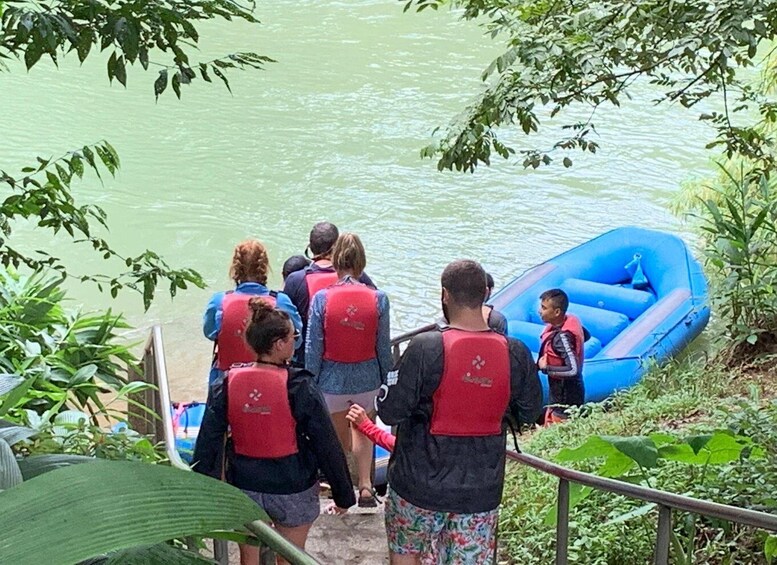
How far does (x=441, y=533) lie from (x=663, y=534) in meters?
0.83

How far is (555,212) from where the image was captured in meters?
11.8

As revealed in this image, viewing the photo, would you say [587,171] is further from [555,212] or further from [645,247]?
[645,247]

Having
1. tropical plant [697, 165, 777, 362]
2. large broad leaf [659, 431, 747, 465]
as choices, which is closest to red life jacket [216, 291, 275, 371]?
large broad leaf [659, 431, 747, 465]

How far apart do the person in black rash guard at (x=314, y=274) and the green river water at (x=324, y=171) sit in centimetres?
370

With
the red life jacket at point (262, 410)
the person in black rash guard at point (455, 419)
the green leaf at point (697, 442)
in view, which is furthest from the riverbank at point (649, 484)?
the red life jacket at point (262, 410)

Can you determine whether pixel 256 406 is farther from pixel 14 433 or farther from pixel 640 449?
→ pixel 14 433

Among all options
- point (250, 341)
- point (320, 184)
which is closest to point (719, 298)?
point (250, 341)

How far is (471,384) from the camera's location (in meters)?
2.69

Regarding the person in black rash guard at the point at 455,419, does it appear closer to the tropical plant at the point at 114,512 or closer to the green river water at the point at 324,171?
the tropical plant at the point at 114,512

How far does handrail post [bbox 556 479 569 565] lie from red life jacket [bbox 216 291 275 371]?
158cm

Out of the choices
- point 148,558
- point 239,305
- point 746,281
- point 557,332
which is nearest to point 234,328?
point 239,305

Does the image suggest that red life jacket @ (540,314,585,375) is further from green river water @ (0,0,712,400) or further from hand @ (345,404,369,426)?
green river water @ (0,0,712,400)

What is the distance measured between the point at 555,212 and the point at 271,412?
369 inches

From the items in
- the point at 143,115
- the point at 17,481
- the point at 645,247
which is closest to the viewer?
the point at 17,481
